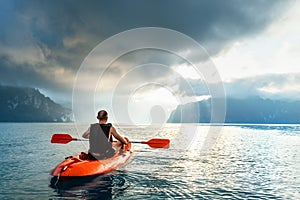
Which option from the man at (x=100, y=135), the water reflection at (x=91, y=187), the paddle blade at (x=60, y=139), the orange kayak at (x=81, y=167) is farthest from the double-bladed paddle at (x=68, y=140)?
the water reflection at (x=91, y=187)

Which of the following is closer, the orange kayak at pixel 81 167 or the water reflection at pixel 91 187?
the water reflection at pixel 91 187

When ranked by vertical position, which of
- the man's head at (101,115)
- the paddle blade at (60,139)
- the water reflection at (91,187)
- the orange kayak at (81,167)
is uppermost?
the man's head at (101,115)

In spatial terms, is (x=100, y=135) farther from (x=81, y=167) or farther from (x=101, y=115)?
(x=81, y=167)

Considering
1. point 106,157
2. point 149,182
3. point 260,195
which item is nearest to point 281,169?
point 260,195

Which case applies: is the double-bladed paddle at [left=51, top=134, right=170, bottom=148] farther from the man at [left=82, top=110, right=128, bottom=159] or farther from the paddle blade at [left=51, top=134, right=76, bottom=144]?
the man at [left=82, top=110, right=128, bottom=159]

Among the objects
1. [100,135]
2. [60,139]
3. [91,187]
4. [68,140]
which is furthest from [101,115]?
[60,139]

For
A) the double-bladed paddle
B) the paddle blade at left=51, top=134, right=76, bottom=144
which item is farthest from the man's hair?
the paddle blade at left=51, top=134, right=76, bottom=144

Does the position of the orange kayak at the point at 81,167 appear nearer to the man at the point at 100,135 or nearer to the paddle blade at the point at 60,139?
the man at the point at 100,135

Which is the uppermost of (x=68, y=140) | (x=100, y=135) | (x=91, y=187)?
(x=100, y=135)

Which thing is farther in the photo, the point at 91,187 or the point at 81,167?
the point at 81,167

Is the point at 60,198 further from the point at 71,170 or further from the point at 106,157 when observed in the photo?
the point at 106,157

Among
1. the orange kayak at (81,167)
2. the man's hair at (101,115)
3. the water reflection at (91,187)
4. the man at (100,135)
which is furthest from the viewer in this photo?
the man at (100,135)

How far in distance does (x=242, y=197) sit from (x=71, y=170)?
27.6 feet

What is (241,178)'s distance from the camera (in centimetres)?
1574
